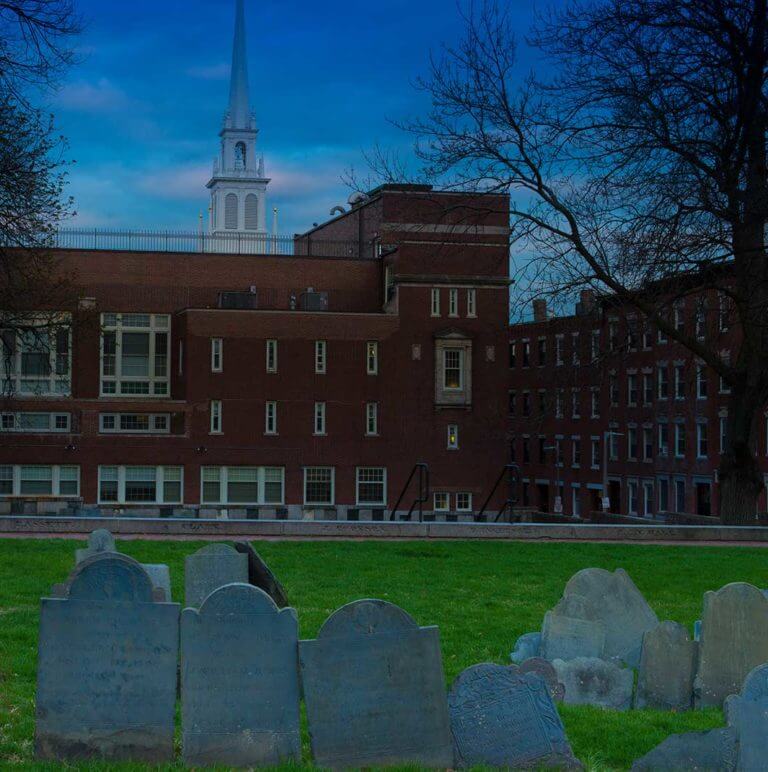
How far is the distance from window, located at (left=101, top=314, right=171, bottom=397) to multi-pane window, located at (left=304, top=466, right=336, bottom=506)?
26.2 feet

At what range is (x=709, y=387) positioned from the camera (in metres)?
65.4

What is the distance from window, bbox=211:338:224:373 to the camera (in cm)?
A: 6181

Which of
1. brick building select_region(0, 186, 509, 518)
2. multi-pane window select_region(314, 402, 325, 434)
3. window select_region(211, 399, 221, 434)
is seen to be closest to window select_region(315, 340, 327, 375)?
brick building select_region(0, 186, 509, 518)

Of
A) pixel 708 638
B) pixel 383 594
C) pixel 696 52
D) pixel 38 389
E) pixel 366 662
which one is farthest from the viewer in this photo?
pixel 38 389

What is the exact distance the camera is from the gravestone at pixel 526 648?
13.6m

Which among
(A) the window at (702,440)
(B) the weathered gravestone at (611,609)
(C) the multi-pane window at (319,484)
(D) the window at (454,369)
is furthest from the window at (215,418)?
(B) the weathered gravestone at (611,609)

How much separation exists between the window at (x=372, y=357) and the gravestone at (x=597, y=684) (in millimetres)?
51270

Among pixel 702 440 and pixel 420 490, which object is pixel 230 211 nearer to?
pixel 702 440

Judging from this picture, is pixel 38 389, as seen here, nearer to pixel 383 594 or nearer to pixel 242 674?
pixel 383 594

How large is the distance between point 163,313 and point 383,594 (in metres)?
46.5

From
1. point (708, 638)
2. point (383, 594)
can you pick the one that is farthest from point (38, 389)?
point (708, 638)

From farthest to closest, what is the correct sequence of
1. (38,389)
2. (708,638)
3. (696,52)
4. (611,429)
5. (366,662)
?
(611,429)
(38,389)
(696,52)
(708,638)
(366,662)

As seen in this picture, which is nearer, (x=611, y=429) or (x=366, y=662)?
(x=366, y=662)

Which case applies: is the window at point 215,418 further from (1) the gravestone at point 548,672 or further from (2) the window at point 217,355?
(1) the gravestone at point 548,672
